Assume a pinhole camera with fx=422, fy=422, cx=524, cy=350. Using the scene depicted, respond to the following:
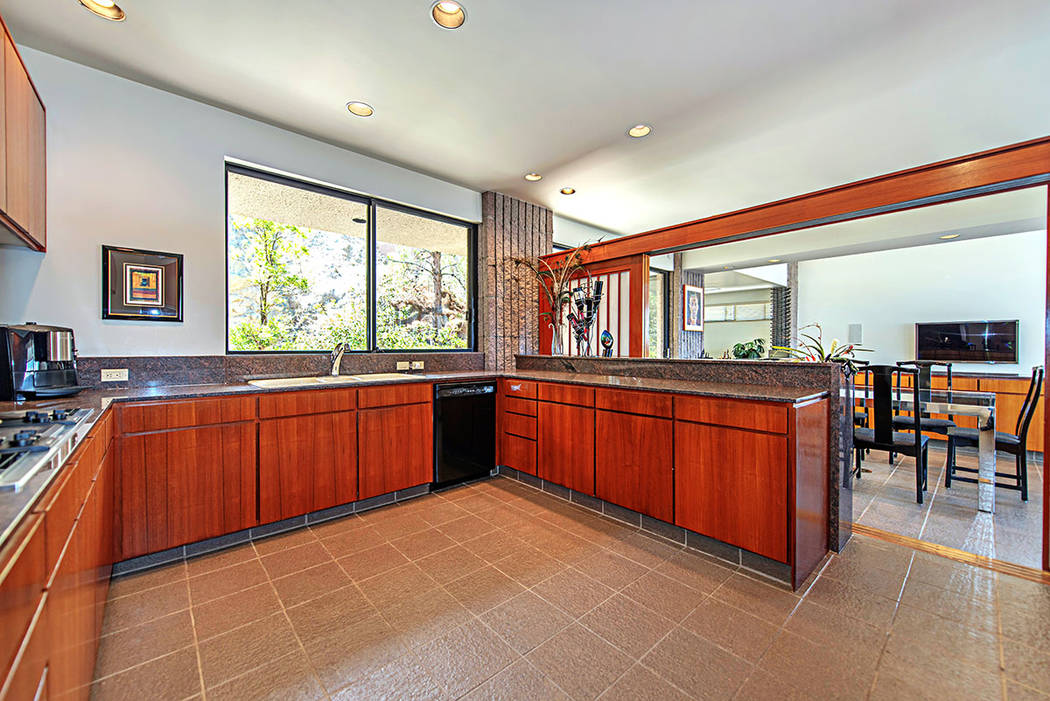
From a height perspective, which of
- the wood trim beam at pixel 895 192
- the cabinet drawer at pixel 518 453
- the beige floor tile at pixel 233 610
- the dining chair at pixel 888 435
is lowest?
the beige floor tile at pixel 233 610

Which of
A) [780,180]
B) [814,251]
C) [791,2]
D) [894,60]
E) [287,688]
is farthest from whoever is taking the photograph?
[814,251]

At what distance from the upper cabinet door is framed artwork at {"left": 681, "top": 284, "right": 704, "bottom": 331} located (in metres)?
6.83

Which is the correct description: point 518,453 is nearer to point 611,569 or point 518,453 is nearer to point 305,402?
point 611,569

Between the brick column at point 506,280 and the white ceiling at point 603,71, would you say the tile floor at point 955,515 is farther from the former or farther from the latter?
the brick column at point 506,280

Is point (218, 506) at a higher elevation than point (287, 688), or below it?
higher

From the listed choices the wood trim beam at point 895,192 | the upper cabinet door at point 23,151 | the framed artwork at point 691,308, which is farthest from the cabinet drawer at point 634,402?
the framed artwork at point 691,308

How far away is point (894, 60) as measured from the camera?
7.63ft

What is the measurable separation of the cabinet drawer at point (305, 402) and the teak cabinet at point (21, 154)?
1310 millimetres

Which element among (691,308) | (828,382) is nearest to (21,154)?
(828,382)

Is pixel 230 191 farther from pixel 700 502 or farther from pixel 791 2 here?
pixel 700 502

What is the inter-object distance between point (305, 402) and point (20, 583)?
209 cm

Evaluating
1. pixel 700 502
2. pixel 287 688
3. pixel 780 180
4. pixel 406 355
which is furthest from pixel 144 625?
pixel 780 180

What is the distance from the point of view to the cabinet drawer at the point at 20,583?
24.7 inches

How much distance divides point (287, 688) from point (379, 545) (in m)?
1.05
